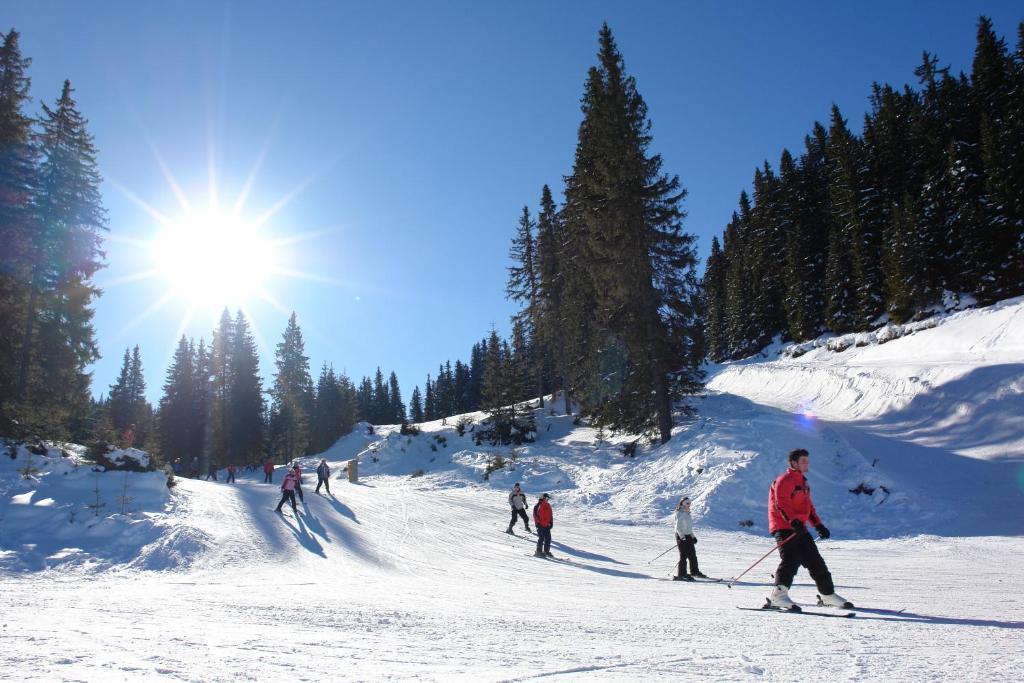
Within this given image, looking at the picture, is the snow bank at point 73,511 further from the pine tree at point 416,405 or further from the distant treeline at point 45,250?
the pine tree at point 416,405

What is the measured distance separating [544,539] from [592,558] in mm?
1347

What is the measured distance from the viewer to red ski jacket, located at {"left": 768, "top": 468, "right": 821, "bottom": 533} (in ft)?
21.1

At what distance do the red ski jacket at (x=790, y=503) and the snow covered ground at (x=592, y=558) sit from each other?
1.04 meters

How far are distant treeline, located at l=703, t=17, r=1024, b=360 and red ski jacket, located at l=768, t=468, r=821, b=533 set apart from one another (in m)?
21.8

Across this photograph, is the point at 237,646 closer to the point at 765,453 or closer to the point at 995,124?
the point at 765,453

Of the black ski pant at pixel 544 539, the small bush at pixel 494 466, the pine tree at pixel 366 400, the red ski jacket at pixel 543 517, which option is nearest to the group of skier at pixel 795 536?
the red ski jacket at pixel 543 517

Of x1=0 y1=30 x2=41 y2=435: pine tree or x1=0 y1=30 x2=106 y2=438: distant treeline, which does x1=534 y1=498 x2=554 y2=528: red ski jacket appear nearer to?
x1=0 y1=30 x2=106 y2=438: distant treeline

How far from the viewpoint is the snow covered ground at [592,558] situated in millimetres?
4246

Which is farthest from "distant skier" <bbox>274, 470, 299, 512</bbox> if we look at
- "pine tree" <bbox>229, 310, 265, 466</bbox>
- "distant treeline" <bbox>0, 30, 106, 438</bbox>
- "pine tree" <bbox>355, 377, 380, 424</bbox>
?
"pine tree" <bbox>355, 377, 380, 424</bbox>

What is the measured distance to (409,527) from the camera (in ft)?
57.8

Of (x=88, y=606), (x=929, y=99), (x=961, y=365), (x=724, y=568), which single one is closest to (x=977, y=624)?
(x=724, y=568)

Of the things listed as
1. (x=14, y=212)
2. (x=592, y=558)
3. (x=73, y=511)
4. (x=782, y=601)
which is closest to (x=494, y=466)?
(x=592, y=558)

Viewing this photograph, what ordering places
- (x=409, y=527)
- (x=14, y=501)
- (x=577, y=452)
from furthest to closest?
(x=577, y=452), (x=409, y=527), (x=14, y=501)

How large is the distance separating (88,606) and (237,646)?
13.0 feet
